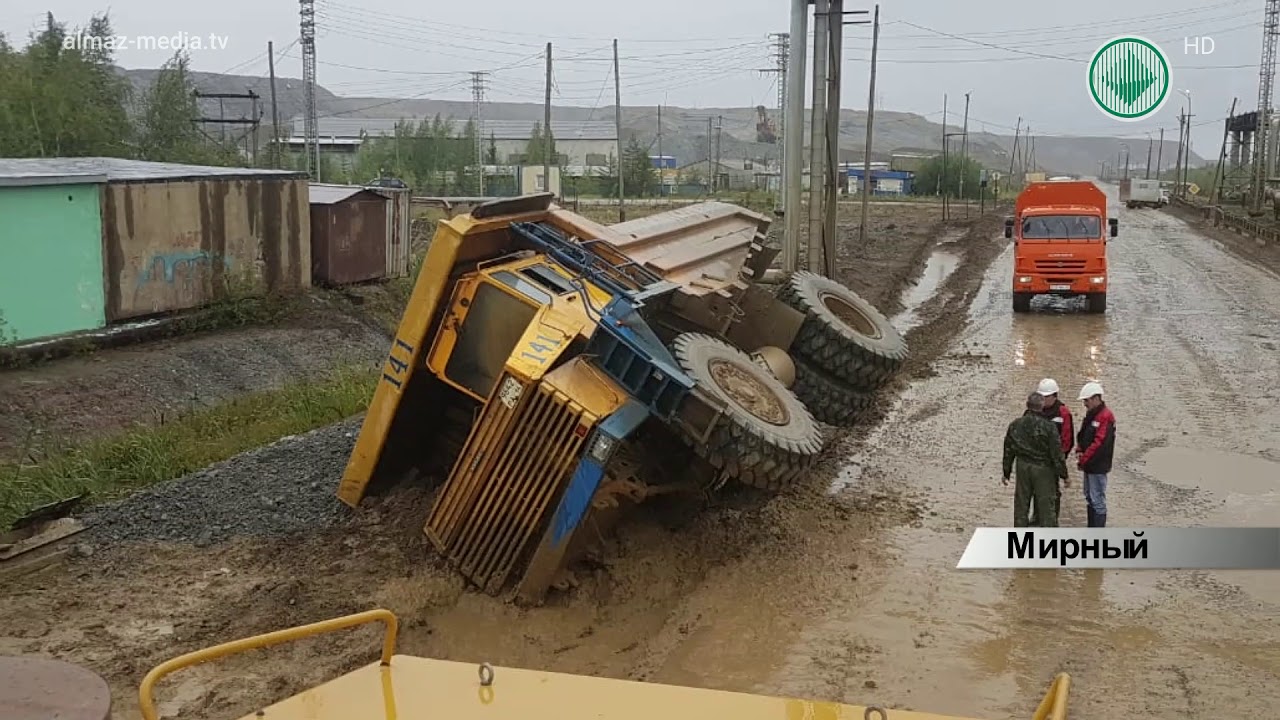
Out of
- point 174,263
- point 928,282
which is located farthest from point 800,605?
point 928,282

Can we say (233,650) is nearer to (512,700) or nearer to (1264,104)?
(512,700)

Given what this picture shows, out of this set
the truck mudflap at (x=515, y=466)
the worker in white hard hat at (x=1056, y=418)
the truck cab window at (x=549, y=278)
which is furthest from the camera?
the worker in white hard hat at (x=1056, y=418)

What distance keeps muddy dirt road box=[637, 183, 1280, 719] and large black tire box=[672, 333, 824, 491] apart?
3.14 feet

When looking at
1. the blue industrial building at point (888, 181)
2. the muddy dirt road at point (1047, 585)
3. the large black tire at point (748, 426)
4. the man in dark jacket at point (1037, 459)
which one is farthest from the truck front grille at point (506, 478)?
the blue industrial building at point (888, 181)

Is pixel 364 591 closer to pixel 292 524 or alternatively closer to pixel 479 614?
pixel 479 614

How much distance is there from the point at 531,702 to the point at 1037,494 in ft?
20.3

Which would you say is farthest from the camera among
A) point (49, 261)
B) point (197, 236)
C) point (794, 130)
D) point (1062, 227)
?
point (1062, 227)

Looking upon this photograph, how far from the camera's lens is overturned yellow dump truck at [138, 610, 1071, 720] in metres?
3.23

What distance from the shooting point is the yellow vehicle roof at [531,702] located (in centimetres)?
325

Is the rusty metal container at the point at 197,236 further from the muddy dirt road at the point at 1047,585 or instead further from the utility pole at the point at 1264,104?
the utility pole at the point at 1264,104

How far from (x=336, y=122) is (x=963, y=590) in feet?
305

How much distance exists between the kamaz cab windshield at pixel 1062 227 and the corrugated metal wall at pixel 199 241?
13.2m

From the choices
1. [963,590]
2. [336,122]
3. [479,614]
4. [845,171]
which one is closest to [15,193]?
[479,614]

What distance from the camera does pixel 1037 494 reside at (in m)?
8.60
